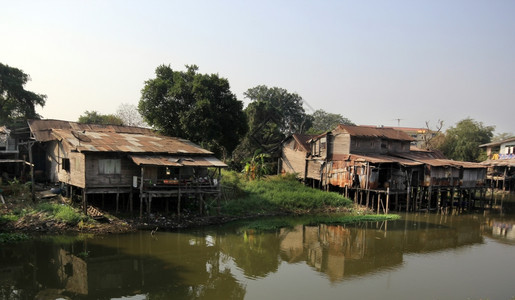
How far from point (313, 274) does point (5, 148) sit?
20893 mm

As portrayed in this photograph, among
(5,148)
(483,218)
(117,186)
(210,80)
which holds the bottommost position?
(483,218)

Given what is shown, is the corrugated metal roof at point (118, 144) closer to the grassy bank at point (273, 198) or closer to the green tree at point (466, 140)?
the grassy bank at point (273, 198)

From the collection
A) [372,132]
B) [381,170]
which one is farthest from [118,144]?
[372,132]

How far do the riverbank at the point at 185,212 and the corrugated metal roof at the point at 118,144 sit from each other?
3.33 meters

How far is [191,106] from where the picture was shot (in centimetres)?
2766

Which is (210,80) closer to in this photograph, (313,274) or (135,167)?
(135,167)

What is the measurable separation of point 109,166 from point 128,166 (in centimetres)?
98

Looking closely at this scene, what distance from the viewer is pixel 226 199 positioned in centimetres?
2438

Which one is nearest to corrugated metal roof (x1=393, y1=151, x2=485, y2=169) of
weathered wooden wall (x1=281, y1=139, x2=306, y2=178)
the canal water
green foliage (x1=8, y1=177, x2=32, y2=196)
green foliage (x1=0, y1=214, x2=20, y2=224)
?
weathered wooden wall (x1=281, y1=139, x2=306, y2=178)

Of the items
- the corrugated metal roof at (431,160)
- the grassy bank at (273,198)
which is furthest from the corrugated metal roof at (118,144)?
the corrugated metal roof at (431,160)

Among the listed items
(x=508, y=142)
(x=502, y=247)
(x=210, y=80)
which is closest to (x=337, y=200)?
(x=502, y=247)

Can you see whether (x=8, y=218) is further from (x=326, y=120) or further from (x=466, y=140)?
(x=326, y=120)

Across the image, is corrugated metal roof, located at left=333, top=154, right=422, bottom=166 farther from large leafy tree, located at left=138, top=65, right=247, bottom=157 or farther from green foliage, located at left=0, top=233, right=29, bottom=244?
green foliage, located at left=0, top=233, right=29, bottom=244

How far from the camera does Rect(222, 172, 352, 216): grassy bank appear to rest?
23969 mm
